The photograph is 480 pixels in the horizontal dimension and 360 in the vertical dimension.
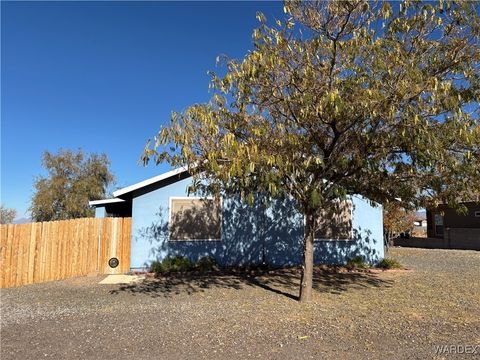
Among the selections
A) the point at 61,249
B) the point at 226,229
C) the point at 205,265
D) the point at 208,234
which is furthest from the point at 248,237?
the point at 61,249

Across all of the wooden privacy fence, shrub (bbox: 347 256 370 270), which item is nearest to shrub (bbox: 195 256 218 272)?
the wooden privacy fence

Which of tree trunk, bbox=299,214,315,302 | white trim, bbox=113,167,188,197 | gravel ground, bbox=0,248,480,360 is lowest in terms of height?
gravel ground, bbox=0,248,480,360

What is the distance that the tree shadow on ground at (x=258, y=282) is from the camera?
10164 millimetres

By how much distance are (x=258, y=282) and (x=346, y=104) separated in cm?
620

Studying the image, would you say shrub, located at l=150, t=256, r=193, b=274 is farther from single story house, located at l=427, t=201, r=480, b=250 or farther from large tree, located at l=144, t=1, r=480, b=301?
single story house, located at l=427, t=201, r=480, b=250

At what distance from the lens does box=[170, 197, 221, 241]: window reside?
13.8 m

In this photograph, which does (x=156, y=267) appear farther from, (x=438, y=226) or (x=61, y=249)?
(x=438, y=226)

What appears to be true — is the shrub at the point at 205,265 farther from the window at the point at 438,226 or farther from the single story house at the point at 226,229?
the window at the point at 438,226

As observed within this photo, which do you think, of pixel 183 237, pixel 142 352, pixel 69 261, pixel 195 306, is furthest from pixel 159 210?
pixel 142 352

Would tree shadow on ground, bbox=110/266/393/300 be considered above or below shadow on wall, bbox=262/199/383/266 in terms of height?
below

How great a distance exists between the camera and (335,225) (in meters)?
14.6

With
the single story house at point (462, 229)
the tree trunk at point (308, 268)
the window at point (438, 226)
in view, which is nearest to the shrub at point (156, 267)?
the tree trunk at point (308, 268)

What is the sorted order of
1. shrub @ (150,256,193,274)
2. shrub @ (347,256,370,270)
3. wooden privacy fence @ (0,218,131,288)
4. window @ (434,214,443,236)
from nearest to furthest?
1. wooden privacy fence @ (0,218,131,288)
2. shrub @ (150,256,193,274)
3. shrub @ (347,256,370,270)
4. window @ (434,214,443,236)

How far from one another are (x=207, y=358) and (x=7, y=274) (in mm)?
8212
